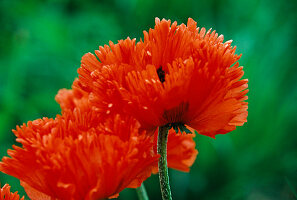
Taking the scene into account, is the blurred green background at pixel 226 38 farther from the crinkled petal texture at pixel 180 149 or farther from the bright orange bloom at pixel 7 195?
the bright orange bloom at pixel 7 195

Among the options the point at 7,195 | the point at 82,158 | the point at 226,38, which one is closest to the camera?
the point at 82,158

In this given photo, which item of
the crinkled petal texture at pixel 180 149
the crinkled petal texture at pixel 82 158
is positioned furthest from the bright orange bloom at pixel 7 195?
the crinkled petal texture at pixel 180 149

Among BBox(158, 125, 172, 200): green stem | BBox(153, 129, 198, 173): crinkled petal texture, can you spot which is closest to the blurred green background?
BBox(153, 129, 198, 173): crinkled petal texture

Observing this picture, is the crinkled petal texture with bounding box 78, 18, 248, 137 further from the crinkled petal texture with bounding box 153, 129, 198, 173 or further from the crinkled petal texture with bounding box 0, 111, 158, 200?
the crinkled petal texture with bounding box 153, 129, 198, 173

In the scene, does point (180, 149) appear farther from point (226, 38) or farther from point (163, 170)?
point (226, 38)

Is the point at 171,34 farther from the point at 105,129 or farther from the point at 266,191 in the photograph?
the point at 266,191

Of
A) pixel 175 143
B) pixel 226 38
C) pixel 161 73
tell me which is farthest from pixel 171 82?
pixel 226 38

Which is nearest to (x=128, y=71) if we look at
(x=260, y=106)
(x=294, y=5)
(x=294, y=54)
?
(x=260, y=106)
